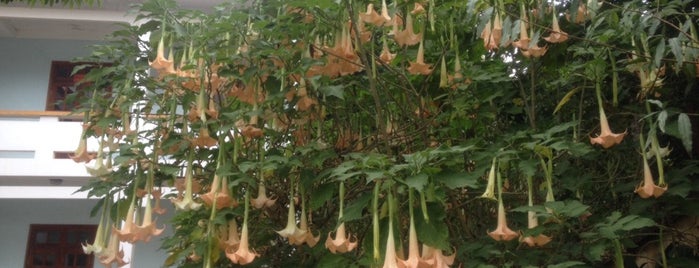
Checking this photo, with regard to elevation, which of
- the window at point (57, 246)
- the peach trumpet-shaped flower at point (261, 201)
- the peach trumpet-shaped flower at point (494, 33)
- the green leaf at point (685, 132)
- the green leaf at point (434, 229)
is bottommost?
the window at point (57, 246)

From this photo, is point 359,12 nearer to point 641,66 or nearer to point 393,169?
point 393,169

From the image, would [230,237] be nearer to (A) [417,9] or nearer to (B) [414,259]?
(B) [414,259]

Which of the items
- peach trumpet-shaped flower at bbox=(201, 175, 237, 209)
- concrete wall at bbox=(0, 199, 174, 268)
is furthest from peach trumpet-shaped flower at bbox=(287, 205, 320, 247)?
concrete wall at bbox=(0, 199, 174, 268)

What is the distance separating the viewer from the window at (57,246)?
8641 mm

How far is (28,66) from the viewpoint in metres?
8.95

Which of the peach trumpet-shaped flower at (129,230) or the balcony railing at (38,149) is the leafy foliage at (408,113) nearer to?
the peach trumpet-shaped flower at (129,230)

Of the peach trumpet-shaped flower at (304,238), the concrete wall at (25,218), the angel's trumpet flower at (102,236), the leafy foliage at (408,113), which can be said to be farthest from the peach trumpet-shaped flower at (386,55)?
the concrete wall at (25,218)

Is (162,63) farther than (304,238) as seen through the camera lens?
Yes

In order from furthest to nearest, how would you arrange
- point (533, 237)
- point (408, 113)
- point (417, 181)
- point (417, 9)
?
point (408, 113) < point (417, 9) < point (533, 237) < point (417, 181)

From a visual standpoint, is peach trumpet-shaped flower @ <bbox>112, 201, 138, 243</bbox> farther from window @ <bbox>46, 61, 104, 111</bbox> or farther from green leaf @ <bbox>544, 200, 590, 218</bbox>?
window @ <bbox>46, 61, 104, 111</bbox>

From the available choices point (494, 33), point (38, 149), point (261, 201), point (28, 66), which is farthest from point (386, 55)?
point (28, 66)

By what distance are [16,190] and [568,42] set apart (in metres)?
7.21

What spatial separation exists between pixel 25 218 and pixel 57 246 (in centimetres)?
54

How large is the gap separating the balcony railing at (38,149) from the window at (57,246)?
113 centimetres
